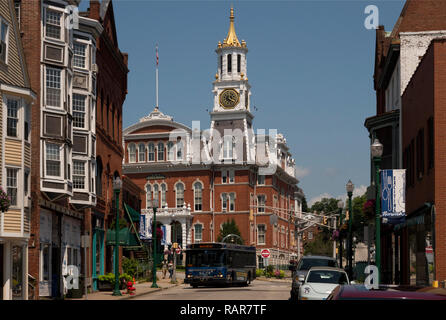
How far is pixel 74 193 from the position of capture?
130 ft

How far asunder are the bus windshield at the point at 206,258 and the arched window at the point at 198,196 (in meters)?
60.2

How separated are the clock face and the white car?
291 feet

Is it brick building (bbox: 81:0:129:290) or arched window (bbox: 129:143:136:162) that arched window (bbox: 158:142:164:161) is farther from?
brick building (bbox: 81:0:129:290)

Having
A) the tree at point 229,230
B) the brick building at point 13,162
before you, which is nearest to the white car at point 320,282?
the brick building at point 13,162

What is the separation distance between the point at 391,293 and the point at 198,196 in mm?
104028

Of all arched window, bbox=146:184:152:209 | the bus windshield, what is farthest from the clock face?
the bus windshield

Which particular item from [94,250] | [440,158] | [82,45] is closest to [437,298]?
[440,158]

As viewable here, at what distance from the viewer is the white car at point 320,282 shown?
2411cm

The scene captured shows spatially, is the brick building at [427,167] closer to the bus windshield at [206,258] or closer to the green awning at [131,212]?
the bus windshield at [206,258]

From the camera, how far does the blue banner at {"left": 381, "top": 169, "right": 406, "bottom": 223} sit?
33.9 meters

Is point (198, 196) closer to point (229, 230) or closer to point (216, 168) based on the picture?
point (216, 168)

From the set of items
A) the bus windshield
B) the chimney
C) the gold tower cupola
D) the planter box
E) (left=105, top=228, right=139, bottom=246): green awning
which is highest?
the gold tower cupola
